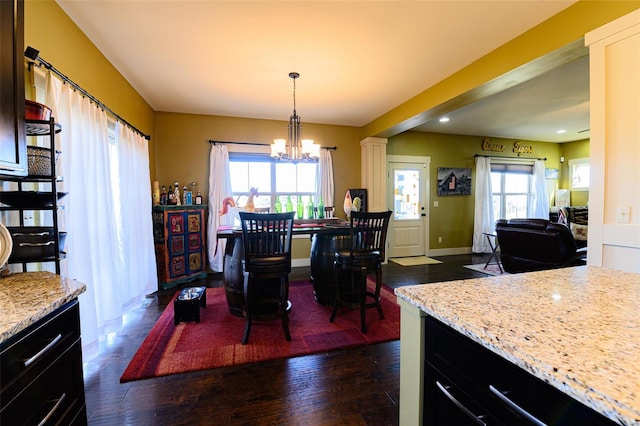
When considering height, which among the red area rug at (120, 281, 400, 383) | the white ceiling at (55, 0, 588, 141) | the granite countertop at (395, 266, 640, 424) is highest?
the white ceiling at (55, 0, 588, 141)

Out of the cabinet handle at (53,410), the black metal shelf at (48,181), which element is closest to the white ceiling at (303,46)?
the black metal shelf at (48,181)

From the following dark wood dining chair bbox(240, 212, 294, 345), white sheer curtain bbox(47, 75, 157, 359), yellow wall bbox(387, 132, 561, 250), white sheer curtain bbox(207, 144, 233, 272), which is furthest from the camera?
yellow wall bbox(387, 132, 561, 250)

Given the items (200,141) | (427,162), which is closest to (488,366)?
(200,141)

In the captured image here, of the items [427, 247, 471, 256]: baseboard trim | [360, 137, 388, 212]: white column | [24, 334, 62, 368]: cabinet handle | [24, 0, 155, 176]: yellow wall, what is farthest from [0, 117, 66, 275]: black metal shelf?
[427, 247, 471, 256]: baseboard trim

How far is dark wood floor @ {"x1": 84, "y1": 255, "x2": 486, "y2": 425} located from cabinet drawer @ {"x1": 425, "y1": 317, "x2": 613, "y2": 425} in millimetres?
950

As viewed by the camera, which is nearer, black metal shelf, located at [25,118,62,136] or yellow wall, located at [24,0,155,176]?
black metal shelf, located at [25,118,62,136]

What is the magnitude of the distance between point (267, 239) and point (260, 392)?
3.56 ft

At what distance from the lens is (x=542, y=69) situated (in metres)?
2.40

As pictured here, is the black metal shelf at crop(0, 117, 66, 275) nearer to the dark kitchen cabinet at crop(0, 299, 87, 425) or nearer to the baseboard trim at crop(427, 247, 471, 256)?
the dark kitchen cabinet at crop(0, 299, 87, 425)

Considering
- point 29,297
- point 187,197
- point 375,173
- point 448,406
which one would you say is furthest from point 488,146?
point 29,297

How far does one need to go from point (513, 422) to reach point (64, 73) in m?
3.16

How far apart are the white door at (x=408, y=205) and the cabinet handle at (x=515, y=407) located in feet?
16.5

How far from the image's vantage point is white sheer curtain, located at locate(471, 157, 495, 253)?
19.5ft

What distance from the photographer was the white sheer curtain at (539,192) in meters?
6.38
